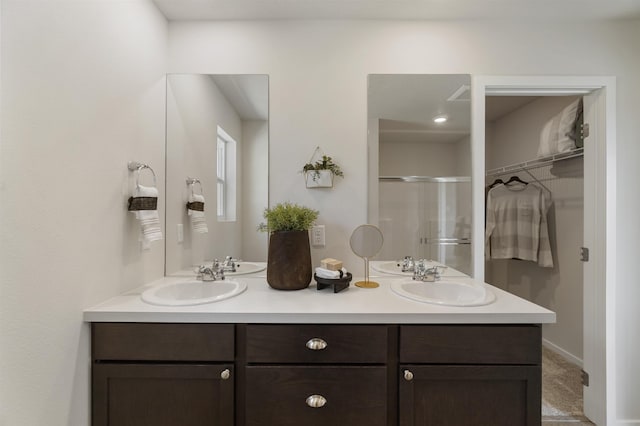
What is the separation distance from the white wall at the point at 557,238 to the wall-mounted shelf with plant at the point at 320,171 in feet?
7.41

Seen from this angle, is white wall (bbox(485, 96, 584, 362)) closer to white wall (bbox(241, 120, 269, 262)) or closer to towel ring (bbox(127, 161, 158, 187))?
white wall (bbox(241, 120, 269, 262))

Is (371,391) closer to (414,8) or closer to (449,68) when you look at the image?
(449,68)

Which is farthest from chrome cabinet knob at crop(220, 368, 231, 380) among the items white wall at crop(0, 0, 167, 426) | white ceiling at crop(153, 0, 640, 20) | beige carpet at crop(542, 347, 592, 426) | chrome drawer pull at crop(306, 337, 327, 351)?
beige carpet at crop(542, 347, 592, 426)

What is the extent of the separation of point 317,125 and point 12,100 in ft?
4.09

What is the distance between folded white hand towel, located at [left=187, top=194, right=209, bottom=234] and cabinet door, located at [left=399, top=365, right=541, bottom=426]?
51.2 inches

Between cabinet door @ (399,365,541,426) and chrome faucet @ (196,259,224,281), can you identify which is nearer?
cabinet door @ (399,365,541,426)

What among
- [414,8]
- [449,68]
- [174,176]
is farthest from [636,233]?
[174,176]

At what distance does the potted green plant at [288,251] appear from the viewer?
1.38 m

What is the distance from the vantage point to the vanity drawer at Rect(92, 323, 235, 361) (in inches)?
41.9

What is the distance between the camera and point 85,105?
1.08 meters

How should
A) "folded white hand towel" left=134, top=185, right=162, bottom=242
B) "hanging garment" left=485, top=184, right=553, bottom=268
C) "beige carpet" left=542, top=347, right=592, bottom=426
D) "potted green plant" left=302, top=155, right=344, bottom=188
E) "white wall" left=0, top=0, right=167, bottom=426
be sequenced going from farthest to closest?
"hanging garment" left=485, top=184, right=553, bottom=268 < "beige carpet" left=542, top=347, right=592, bottom=426 < "potted green plant" left=302, top=155, right=344, bottom=188 < "folded white hand towel" left=134, top=185, right=162, bottom=242 < "white wall" left=0, top=0, right=167, bottom=426

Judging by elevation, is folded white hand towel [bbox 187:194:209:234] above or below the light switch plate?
above

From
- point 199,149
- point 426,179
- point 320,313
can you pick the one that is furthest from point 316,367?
point 199,149

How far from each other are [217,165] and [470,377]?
1.63 metres
